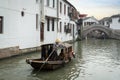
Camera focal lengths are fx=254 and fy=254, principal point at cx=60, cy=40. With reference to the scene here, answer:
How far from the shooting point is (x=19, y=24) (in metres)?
20.8

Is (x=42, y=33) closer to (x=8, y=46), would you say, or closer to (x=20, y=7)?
(x=20, y=7)

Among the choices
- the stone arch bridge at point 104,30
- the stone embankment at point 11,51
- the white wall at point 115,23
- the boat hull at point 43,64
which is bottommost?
the boat hull at point 43,64

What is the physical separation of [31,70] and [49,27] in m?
13.4

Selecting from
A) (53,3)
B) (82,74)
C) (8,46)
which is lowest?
(82,74)

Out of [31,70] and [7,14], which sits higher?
[7,14]

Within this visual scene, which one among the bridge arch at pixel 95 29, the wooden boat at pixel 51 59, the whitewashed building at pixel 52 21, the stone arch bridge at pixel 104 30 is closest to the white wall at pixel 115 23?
the stone arch bridge at pixel 104 30

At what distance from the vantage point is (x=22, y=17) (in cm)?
2134

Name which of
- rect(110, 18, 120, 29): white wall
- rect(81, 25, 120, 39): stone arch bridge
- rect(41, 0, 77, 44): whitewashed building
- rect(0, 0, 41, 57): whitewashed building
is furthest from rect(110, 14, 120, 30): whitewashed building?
rect(0, 0, 41, 57): whitewashed building

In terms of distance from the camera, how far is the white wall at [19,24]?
18656 millimetres

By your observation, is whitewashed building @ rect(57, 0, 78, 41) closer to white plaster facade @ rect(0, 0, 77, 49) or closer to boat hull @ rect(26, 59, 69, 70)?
white plaster facade @ rect(0, 0, 77, 49)

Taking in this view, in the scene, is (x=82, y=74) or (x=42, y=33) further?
(x=42, y=33)

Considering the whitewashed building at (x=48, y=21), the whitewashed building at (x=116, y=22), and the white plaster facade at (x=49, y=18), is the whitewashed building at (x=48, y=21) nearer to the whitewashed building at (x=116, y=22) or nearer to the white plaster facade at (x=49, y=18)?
the white plaster facade at (x=49, y=18)

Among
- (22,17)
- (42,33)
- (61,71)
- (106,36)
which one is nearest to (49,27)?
(42,33)

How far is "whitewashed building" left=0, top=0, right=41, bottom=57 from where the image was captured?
18473 millimetres
